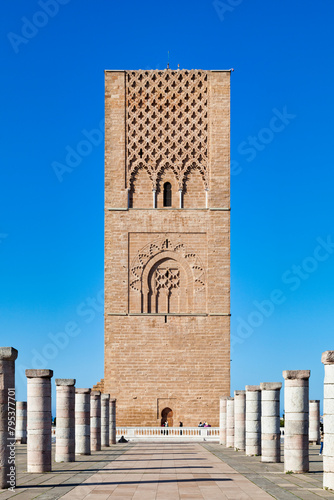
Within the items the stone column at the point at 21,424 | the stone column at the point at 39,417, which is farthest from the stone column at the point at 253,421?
the stone column at the point at 21,424

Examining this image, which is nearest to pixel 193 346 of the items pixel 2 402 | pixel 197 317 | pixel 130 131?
pixel 197 317

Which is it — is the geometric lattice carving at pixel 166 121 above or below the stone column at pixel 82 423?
above

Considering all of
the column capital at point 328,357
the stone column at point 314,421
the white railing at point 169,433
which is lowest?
the white railing at point 169,433

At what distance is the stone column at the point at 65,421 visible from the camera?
1532 centimetres

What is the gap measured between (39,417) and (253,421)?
5.42m

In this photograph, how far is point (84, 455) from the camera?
690 inches

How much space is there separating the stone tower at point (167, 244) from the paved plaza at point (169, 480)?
13783 mm

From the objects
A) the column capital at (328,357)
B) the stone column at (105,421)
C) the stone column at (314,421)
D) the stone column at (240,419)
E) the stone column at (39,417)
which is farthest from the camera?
the stone column at (314,421)

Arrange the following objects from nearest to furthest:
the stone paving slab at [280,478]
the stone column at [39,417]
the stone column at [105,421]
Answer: the stone paving slab at [280,478], the stone column at [39,417], the stone column at [105,421]

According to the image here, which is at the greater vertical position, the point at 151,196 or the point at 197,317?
the point at 151,196

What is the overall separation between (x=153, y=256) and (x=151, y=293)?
4.76ft

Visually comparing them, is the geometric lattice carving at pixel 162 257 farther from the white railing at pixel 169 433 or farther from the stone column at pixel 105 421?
the stone column at pixel 105 421

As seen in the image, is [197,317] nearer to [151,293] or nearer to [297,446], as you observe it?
[151,293]

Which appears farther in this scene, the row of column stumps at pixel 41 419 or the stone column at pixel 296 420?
the stone column at pixel 296 420
